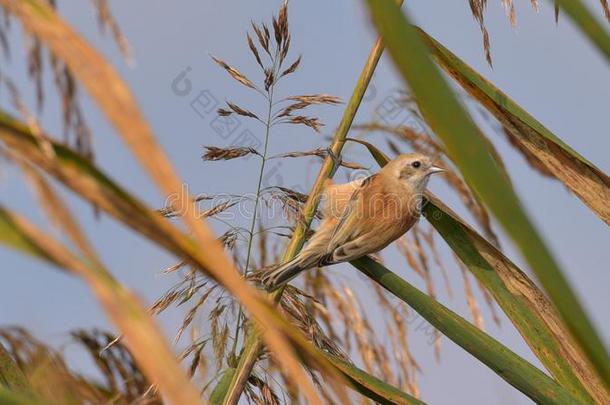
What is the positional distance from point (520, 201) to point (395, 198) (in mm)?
2989

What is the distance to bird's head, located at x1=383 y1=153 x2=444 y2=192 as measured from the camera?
407cm

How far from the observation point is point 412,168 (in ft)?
13.6

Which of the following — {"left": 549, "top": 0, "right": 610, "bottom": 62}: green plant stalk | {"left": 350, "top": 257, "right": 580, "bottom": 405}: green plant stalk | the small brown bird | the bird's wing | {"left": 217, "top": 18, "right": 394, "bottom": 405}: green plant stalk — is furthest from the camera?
the bird's wing

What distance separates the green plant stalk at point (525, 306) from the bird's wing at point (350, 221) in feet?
2.50

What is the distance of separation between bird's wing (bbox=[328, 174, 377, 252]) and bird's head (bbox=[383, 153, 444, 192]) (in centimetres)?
12

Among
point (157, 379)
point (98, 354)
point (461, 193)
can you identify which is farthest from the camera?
point (461, 193)

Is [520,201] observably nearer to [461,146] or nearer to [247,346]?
[461,146]

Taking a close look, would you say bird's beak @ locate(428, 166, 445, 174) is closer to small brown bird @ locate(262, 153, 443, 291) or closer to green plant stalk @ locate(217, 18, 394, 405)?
small brown bird @ locate(262, 153, 443, 291)

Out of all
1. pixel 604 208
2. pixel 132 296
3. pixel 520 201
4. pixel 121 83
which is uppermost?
pixel 121 83

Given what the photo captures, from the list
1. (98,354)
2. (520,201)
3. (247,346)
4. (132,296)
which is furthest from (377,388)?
(132,296)

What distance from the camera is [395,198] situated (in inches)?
157

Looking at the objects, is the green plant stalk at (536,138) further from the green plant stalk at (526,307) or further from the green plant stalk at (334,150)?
the green plant stalk at (526,307)

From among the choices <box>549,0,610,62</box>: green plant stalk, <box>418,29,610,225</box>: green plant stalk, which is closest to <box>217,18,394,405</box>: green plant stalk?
<box>418,29,610,225</box>: green plant stalk

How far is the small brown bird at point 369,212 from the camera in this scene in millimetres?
3475
